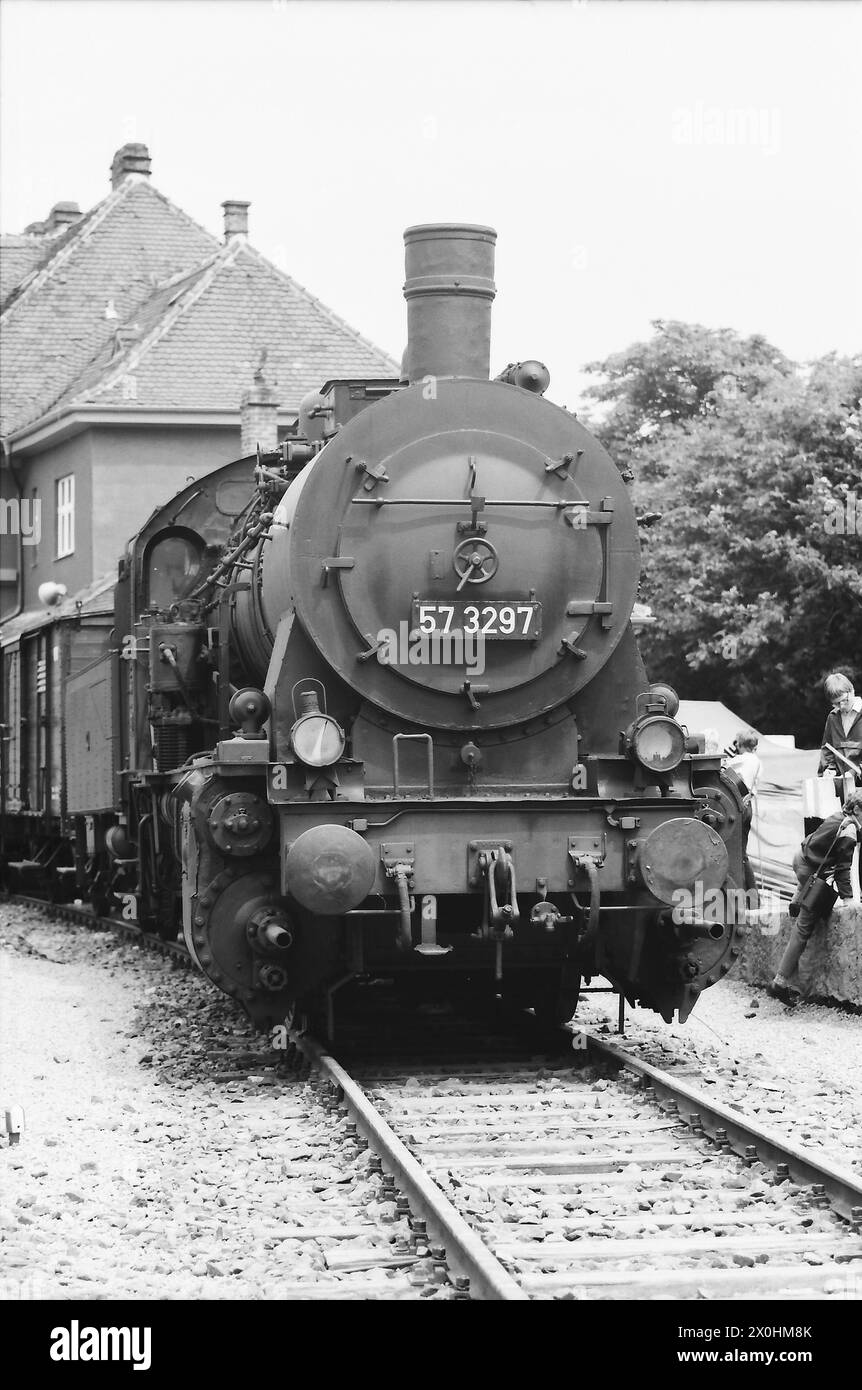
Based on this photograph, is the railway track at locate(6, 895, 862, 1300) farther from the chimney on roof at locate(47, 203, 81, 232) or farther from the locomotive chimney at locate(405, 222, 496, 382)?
the chimney on roof at locate(47, 203, 81, 232)

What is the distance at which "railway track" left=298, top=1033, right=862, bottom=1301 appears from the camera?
555cm

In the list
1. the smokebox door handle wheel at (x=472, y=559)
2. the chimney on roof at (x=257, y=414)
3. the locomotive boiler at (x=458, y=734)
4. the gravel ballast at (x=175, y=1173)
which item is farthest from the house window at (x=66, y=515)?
the smokebox door handle wheel at (x=472, y=559)

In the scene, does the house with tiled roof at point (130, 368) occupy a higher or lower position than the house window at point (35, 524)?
higher

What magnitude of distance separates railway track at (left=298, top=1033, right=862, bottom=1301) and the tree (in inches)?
718

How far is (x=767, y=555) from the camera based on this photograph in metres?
28.3

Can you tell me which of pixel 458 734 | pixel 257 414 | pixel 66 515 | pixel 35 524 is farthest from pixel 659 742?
pixel 35 524

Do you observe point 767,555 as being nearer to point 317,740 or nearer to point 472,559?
point 472,559

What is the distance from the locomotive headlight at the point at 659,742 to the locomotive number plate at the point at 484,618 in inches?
26.8

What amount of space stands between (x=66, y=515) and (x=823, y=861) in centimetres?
2370

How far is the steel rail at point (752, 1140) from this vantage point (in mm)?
6371

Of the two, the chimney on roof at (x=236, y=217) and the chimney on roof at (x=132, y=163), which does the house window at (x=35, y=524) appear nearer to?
the chimney on roof at (x=236, y=217)

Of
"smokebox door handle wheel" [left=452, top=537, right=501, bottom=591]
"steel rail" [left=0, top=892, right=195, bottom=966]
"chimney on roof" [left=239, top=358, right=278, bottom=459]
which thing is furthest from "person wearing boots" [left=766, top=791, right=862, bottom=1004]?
"chimney on roof" [left=239, top=358, right=278, bottom=459]

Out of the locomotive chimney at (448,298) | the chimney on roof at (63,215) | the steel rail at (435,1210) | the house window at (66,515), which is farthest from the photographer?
the chimney on roof at (63,215)
